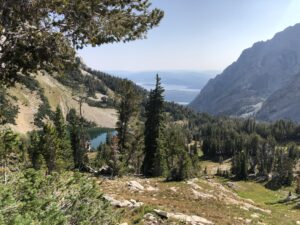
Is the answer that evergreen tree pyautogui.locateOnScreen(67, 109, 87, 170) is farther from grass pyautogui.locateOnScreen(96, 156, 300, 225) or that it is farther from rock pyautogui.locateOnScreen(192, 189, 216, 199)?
rock pyautogui.locateOnScreen(192, 189, 216, 199)

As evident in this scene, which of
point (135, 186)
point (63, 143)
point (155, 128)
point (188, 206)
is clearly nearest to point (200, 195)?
point (135, 186)

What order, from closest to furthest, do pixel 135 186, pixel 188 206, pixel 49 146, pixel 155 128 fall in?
pixel 188 206 → pixel 135 186 → pixel 49 146 → pixel 155 128

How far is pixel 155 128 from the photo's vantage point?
61500 millimetres

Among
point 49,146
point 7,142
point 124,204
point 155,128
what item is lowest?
point 49,146

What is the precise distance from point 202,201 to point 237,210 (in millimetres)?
3169

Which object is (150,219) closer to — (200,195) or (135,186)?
(135,186)

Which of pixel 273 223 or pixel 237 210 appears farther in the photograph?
pixel 237 210

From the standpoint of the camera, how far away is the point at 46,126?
58719mm

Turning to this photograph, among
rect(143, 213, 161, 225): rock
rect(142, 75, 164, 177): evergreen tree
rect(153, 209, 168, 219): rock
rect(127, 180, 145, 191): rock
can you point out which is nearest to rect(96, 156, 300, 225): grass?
rect(143, 213, 161, 225): rock

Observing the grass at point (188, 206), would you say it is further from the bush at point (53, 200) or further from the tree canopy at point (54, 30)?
the tree canopy at point (54, 30)

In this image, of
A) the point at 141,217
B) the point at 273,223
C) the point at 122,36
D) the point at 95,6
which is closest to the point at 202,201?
the point at 273,223

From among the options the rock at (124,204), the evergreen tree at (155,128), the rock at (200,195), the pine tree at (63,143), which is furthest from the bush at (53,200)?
the pine tree at (63,143)

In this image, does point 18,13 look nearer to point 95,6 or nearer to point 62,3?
point 62,3

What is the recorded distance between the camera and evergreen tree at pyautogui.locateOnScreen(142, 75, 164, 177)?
201 feet
